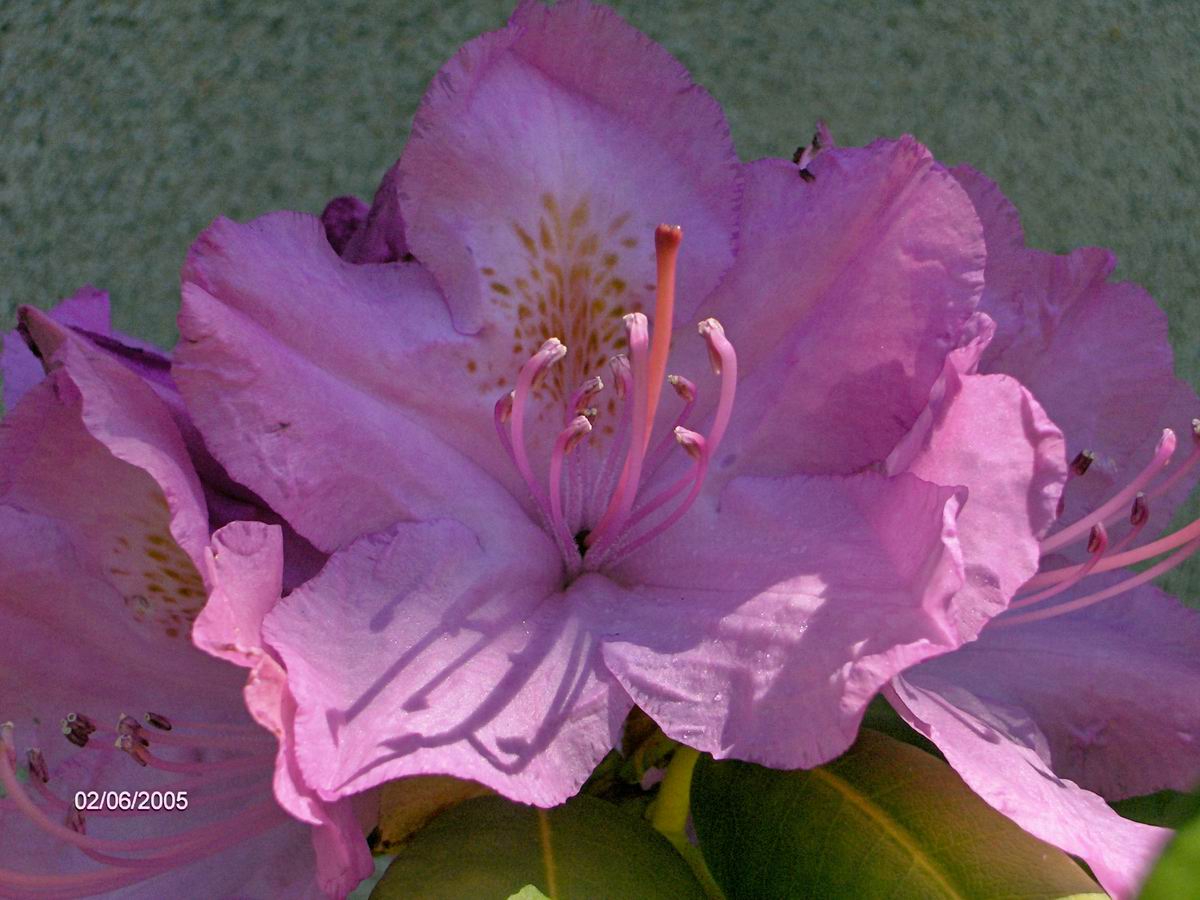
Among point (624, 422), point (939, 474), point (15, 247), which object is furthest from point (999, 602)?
point (15, 247)

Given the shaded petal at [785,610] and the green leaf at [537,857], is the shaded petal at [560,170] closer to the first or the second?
the shaded petal at [785,610]

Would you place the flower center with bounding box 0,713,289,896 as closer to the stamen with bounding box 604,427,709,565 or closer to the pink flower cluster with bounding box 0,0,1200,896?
the pink flower cluster with bounding box 0,0,1200,896

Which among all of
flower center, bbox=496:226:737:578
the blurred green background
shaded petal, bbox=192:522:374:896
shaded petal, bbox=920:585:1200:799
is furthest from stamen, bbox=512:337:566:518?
the blurred green background

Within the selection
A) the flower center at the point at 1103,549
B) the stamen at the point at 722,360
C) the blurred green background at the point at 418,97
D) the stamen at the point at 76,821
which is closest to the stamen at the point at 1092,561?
the flower center at the point at 1103,549

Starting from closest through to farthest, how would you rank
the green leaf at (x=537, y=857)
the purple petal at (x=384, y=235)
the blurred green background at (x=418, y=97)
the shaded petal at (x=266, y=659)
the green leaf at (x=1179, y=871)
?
the green leaf at (x=1179, y=871) → the shaded petal at (x=266, y=659) → the green leaf at (x=537, y=857) → the purple petal at (x=384, y=235) → the blurred green background at (x=418, y=97)

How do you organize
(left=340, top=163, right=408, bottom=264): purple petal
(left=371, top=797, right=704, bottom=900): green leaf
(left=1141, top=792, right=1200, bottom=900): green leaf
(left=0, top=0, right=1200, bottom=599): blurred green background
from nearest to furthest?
1. (left=1141, top=792, right=1200, bottom=900): green leaf
2. (left=371, top=797, right=704, bottom=900): green leaf
3. (left=340, top=163, right=408, bottom=264): purple petal
4. (left=0, top=0, right=1200, bottom=599): blurred green background

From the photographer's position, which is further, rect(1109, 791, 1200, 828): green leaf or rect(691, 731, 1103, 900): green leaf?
rect(1109, 791, 1200, 828): green leaf

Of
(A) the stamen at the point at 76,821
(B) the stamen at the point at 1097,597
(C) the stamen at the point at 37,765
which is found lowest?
(A) the stamen at the point at 76,821
